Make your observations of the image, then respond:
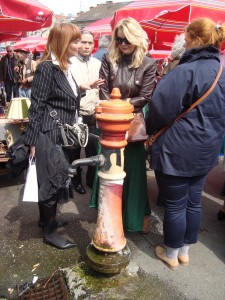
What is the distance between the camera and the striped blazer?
2.14 m

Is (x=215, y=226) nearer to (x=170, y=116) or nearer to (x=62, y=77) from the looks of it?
(x=170, y=116)

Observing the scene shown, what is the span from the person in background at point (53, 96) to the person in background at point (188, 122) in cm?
68

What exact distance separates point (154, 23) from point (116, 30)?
2929 millimetres

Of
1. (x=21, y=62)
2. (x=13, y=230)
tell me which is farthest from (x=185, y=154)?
(x=21, y=62)

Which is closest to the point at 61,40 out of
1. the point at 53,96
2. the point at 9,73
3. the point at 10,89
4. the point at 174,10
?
the point at 53,96

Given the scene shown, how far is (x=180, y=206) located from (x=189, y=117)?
67 centimetres

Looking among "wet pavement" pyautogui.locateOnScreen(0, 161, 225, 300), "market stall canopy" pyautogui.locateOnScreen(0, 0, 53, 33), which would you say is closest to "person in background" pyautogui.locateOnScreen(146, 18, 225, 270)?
"wet pavement" pyautogui.locateOnScreen(0, 161, 225, 300)

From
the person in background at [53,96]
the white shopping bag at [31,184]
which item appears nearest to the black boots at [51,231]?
the person in background at [53,96]

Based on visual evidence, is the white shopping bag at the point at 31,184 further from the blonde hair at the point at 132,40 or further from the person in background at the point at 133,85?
the blonde hair at the point at 132,40

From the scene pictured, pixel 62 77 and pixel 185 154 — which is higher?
pixel 62 77

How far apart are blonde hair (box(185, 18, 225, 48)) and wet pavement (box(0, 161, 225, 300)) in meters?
1.71

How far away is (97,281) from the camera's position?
82.1 inches

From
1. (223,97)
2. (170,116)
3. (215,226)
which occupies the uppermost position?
(223,97)

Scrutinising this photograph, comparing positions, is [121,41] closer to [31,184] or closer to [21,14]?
[31,184]
